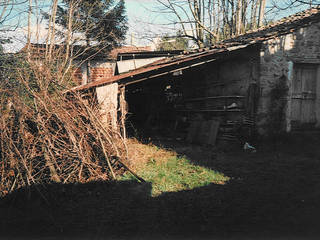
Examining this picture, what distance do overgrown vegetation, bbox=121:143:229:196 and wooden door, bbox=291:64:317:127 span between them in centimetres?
419

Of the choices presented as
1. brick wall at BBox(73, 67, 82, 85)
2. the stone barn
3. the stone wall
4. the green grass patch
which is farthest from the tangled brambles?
brick wall at BBox(73, 67, 82, 85)

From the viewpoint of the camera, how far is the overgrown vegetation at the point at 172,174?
4184 millimetres

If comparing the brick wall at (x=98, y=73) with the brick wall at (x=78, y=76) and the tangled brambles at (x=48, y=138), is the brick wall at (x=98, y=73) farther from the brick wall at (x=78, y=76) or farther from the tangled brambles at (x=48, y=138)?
the tangled brambles at (x=48, y=138)

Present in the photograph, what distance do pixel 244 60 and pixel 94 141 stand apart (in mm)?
5523

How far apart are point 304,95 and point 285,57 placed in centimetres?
138

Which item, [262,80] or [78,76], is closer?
[262,80]

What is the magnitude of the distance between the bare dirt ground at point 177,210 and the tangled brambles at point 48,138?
0.32 meters

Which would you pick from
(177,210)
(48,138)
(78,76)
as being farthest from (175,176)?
(78,76)

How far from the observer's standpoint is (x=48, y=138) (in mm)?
4223

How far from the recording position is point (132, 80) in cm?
660

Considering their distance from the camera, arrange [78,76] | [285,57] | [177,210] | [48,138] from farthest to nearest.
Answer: [78,76], [285,57], [48,138], [177,210]

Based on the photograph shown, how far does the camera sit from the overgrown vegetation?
418 centimetres

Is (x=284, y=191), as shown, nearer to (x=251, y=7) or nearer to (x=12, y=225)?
(x=12, y=225)

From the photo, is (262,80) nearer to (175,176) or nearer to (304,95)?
(304,95)
